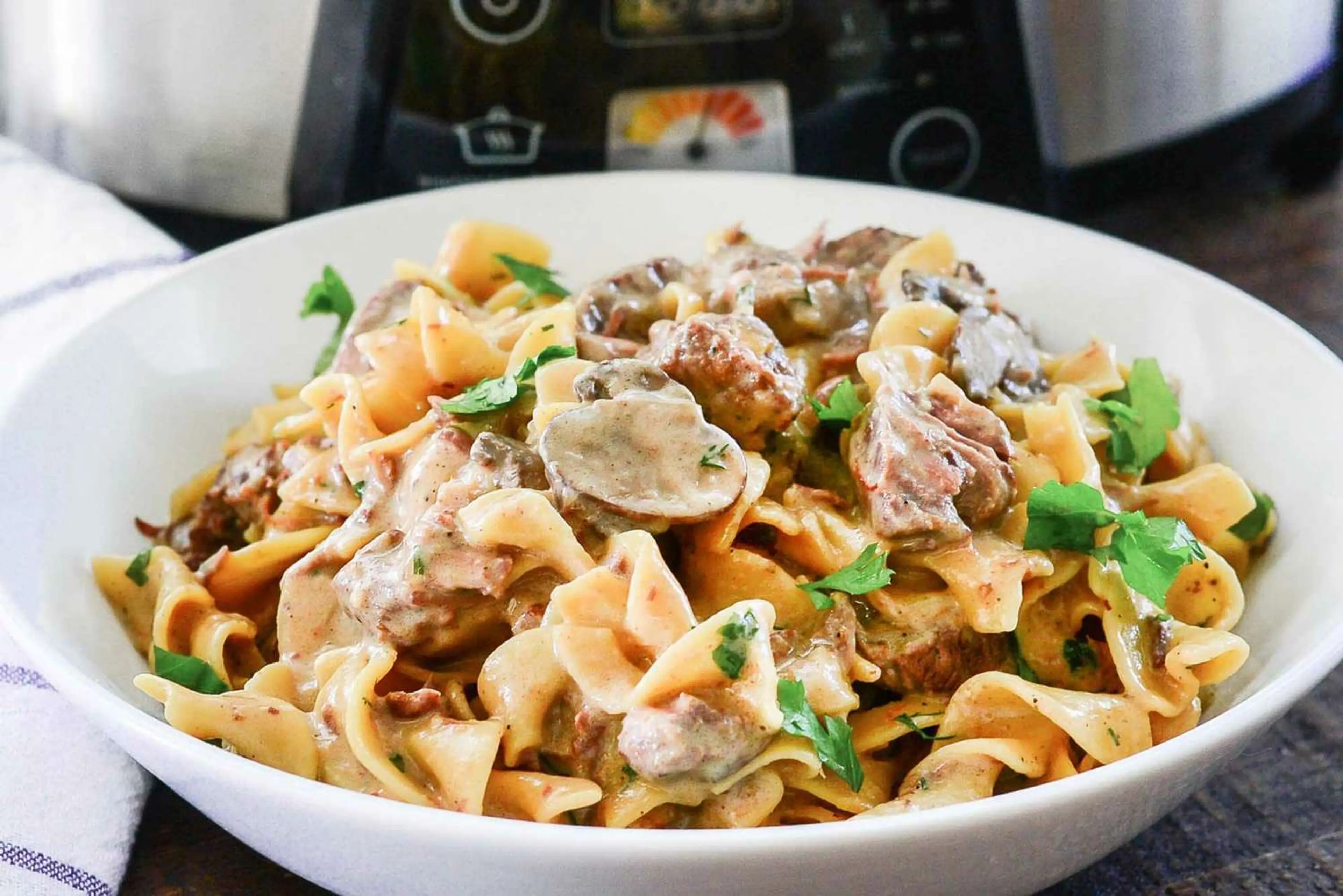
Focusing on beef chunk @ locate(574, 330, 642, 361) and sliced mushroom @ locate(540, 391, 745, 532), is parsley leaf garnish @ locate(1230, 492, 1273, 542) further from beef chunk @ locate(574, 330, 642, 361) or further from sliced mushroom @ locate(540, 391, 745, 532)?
beef chunk @ locate(574, 330, 642, 361)

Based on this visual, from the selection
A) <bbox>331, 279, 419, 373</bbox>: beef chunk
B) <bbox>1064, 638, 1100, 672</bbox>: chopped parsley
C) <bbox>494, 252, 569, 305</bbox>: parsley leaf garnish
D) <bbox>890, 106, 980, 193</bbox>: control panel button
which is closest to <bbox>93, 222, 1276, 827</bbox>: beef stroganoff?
<bbox>1064, 638, 1100, 672</bbox>: chopped parsley

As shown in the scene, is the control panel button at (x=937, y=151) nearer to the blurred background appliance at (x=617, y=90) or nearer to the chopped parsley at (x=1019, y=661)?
the blurred background appliance at (x=617, y=90)

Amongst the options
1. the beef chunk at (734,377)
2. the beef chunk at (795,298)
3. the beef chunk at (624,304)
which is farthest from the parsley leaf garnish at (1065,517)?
the beef chunk at (624,304)

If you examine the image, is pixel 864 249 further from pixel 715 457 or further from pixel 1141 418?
pixel 715 457

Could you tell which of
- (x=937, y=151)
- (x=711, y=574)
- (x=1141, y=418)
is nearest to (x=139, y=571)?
(x=711, y=574)

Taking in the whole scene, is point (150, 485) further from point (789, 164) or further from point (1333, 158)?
point (1333, 158)
